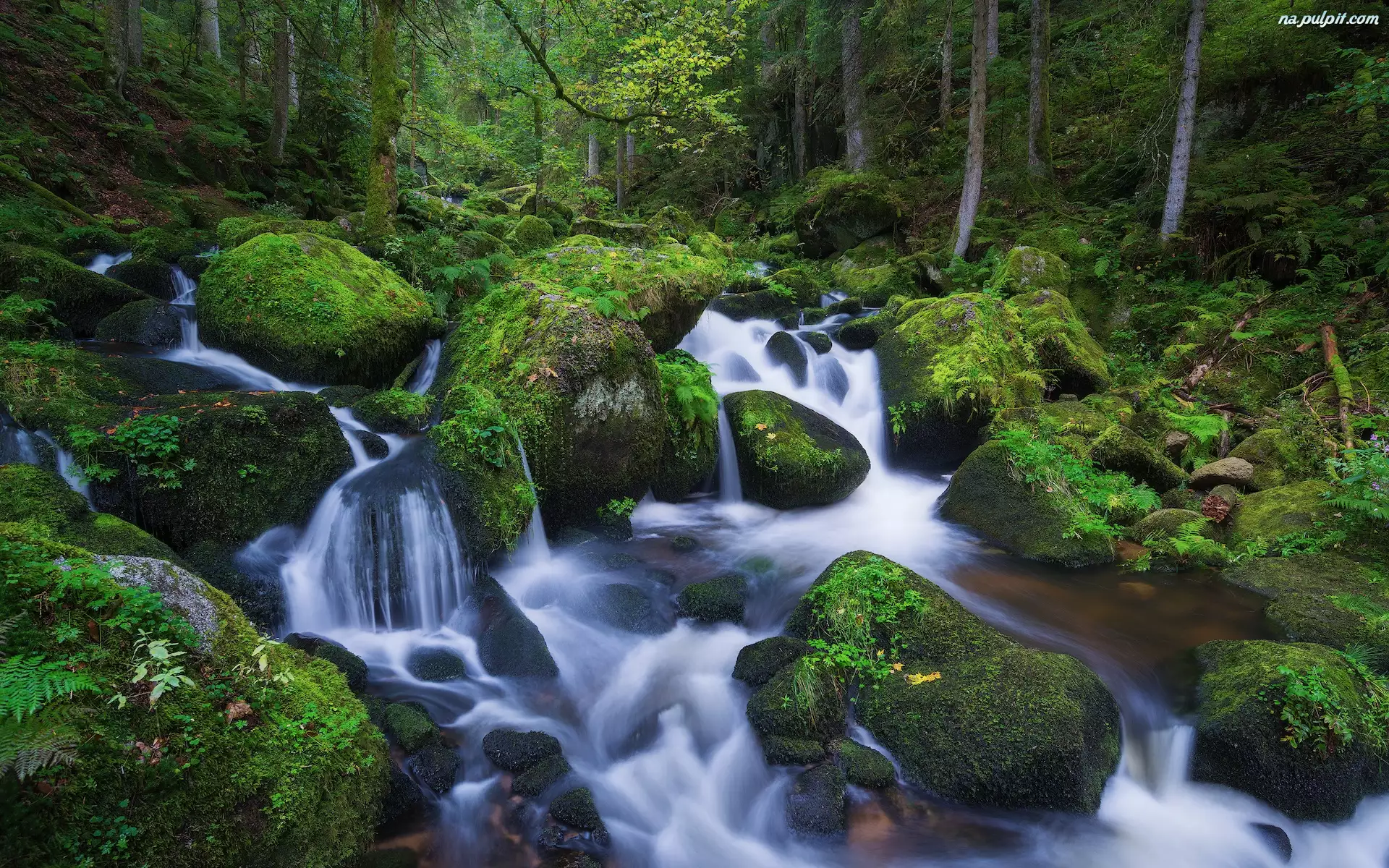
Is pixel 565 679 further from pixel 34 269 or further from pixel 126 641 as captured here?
pixel 34 269

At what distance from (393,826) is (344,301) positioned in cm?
600

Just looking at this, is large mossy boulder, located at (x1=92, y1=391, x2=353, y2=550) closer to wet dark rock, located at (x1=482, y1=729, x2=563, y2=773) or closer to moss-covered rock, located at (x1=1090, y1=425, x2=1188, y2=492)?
wet dark rock, located at (x1=482, y1=729, x2=563, y2=773)

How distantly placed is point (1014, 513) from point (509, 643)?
220 inches

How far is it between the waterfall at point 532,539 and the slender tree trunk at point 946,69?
1476 cm

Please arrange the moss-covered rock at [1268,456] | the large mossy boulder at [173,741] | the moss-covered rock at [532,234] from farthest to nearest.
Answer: the moss-covered rock at [532,234] < the moss-covered rock at [1268,456] < the large mossy boulder at [173,741]

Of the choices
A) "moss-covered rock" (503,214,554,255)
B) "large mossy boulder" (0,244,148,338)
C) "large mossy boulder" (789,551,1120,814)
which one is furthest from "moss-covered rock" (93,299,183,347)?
"large mossy boulder" (789,551,1120,814)

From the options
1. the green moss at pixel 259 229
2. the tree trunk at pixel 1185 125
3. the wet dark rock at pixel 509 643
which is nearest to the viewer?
the wet dark rock at pixel 509 643

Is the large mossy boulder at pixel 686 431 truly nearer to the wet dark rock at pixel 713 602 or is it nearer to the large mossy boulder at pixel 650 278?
the large mossy boulder at pixel 650 278

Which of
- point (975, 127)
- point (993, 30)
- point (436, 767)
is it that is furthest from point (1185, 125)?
point (436, 767)

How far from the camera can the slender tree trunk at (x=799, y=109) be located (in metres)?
20.5

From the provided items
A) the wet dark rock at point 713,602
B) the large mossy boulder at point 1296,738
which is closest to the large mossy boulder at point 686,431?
the wet dark rock at point 713,602

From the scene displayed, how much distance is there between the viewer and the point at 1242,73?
12273mm

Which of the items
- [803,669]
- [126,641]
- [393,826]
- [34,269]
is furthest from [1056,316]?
[34,269]

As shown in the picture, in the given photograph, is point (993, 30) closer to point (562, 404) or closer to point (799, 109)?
point (799, 109)
